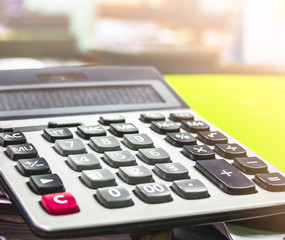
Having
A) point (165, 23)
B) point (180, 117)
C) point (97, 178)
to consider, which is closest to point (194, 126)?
point (180, 117)

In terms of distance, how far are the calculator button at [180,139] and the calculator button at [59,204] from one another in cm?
11

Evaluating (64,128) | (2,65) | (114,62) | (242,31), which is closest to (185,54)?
(114,62)

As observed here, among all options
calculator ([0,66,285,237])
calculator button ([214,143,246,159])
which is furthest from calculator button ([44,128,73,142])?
calculator button ([214,143,246,159])

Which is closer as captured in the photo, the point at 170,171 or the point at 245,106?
the point at 170,171

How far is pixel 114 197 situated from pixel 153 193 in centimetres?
2

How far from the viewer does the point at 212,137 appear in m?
0.37

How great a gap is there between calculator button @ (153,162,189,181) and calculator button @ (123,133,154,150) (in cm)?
3

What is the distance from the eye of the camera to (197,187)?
0.30 m

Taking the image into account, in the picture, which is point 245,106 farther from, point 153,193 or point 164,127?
point 153,193

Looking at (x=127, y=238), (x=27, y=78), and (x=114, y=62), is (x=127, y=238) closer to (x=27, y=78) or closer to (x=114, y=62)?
(x=27, y=78)

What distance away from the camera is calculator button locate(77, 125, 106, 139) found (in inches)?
14.4

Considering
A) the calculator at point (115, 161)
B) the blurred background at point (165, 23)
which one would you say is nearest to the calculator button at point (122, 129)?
the calculator at point (115, 161)

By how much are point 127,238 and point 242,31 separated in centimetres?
116

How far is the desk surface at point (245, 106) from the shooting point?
408 millimetres
